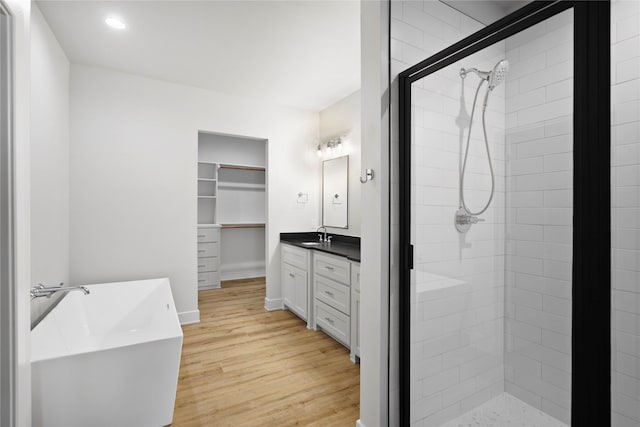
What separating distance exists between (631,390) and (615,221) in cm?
63

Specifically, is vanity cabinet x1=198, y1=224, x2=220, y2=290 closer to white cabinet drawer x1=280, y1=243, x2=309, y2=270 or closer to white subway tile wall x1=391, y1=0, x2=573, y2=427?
white cabinet drawer x1=280, y1=243, x2=309, y2=270

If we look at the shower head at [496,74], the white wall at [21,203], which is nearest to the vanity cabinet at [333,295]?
the shower head at [496,74]

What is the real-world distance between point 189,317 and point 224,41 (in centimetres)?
286

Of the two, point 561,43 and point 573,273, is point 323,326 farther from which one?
point 561,43

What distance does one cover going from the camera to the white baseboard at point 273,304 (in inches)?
153

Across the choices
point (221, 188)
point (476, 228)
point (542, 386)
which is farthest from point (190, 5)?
point (221, 188)

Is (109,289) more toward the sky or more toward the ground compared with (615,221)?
more toward the ground

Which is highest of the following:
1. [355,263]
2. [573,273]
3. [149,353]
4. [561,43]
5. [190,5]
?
[190,5]

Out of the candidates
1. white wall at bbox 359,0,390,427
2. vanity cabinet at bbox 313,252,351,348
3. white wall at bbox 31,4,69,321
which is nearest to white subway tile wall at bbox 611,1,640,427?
white wall at bbox 359,0,390,427

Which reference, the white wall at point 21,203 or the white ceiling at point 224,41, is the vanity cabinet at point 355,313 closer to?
the white ceiling at point 224,41

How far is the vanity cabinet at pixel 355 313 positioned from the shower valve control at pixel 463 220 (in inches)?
51.1

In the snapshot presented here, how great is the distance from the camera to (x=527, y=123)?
1.06 meters

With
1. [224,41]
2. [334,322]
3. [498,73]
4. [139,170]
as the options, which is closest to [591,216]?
[498,73]

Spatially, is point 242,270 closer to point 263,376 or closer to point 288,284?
point 288,284
